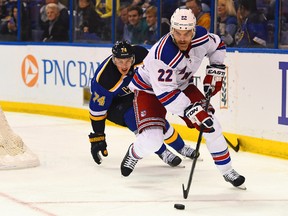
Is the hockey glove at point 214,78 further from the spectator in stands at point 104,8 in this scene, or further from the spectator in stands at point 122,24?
the spectator in stands at point 104,8

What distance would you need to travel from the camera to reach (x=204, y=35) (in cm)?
514

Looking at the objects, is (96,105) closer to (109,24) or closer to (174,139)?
(174,139)

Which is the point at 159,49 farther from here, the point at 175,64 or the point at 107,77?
the point at 107,77

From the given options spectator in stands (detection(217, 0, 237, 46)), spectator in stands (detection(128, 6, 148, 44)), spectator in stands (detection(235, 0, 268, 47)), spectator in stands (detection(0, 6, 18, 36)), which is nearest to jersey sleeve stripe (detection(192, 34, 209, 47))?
spectator in stands (detection(235, 0, 268, 47))

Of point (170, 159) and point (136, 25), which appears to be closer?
point (170, 159)

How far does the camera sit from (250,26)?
22.9 feet

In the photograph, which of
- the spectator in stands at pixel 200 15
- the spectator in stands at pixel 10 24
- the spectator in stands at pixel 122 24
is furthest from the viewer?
the spectator in stands at pixel 10 24

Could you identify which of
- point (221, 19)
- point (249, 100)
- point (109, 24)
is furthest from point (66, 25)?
point (249, 100)

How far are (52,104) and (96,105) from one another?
3521 mm

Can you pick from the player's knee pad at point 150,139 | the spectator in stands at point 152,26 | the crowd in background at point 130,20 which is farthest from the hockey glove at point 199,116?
the spectator in stands at point 152,26

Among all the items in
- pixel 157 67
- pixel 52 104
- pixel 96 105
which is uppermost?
pixel 157 67

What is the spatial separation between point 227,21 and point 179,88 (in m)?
2.12

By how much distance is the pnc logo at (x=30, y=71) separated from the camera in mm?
9570

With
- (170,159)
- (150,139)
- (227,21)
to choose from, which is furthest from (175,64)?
(227,21)
